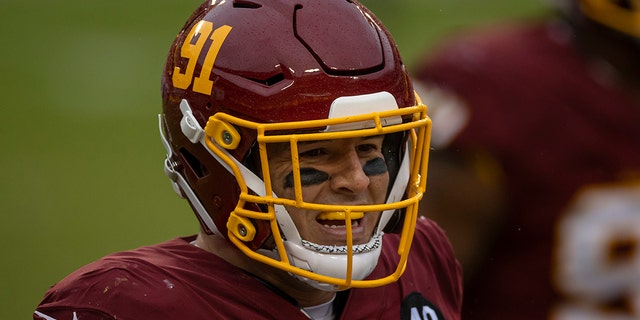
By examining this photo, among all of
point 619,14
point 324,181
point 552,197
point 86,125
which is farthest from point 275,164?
point 86,125

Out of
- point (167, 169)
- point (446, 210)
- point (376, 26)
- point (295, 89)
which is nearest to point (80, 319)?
point (167, 169)

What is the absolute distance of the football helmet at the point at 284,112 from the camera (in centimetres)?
158

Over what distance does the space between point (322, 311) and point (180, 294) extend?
23cm

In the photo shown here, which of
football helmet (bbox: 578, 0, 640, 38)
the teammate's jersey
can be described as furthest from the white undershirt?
football helmet (bbox: 578, 0, 640, 38)

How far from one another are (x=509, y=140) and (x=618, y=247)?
33 centimetres

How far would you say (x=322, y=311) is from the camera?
1.75 metres

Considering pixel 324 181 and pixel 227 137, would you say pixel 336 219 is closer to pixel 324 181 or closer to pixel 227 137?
pixel 324 181

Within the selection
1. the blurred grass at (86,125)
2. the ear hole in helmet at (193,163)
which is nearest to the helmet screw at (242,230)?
the ear hole in helmet at (193,163)

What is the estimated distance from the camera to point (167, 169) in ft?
5.77

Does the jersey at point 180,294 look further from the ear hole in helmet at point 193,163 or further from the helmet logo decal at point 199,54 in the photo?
the helmet logo decal at point 199,54

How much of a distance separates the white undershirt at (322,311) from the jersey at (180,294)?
0.02 metres

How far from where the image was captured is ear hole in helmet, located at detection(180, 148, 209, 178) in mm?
1692

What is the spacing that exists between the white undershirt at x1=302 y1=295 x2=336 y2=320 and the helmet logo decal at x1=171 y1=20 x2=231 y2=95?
343 millimetres

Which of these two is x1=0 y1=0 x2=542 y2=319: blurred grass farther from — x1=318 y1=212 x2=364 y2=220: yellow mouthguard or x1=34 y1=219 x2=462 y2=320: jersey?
x1=318 y1=212 x2=364 y2=220: yellow mouthguard
